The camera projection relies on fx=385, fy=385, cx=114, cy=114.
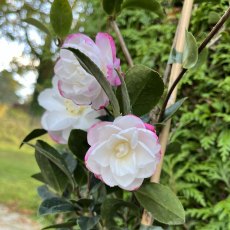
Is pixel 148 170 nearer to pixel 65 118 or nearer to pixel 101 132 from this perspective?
pixel 101 132

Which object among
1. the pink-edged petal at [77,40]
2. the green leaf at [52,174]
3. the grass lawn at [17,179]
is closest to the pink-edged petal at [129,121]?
the pink-edged petal at [77,40]

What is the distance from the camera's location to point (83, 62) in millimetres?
418

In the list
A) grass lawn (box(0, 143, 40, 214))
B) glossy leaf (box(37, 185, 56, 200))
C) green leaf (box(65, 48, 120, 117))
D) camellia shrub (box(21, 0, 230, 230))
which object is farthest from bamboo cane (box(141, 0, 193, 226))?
grass lawn (box(0, 143, 40, 214))

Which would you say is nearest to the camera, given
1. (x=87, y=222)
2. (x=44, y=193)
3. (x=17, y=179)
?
(x=87, y=222)

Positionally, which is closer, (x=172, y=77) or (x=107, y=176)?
(x=107, y=176)

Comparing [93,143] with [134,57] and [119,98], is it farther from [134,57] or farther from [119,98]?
[134,57]

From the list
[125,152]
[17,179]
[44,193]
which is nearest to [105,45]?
[125,152]

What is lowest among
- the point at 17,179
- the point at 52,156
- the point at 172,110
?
the point at 17,179

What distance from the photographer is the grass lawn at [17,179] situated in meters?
4.26

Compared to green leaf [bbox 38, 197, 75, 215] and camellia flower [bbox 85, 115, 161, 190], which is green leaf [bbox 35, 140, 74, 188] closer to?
green leaf [bbox 38, 197, 75, 215]

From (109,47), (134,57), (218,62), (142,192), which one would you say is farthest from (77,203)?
(134,57)

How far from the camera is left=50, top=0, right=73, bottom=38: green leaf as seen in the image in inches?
21.3

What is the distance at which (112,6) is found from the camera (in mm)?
589

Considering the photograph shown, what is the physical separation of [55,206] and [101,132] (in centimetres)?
19
